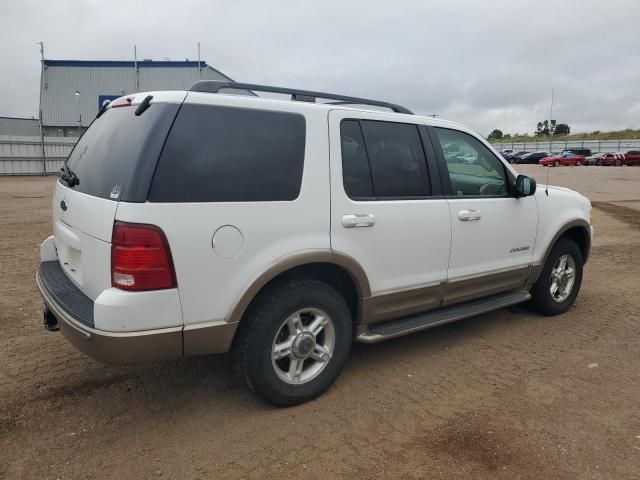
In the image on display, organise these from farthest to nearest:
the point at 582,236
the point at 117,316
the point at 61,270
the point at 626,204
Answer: the point at 626,204, the point at 582,236, the point at 61,270, the point at 117,316

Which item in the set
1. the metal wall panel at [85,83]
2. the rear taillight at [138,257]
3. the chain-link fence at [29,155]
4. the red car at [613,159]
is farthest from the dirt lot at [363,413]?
the red car at [613,159]

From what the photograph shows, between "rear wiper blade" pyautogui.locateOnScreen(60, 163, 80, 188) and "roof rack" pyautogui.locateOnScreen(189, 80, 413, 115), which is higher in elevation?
"roof rack" pyautogui.locateOnScreen(189, 80, 413, 115)

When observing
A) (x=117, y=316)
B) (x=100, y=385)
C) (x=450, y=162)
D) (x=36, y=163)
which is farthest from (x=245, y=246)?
(x=36, y=163)

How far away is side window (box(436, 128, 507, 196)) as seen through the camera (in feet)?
13.1

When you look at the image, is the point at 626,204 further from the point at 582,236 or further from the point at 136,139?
the point at 136,139

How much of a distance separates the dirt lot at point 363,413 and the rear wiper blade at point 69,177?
4.47ft

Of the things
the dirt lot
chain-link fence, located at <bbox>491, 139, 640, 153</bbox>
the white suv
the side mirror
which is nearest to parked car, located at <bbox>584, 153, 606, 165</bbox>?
chain-link fence, located at <bbox>491, 139, 640, 153</bbox>

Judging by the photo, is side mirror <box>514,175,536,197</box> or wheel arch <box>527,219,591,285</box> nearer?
side mirror <box>514,175,536,197</box>

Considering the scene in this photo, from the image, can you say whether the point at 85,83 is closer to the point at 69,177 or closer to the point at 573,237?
the point at 69,177

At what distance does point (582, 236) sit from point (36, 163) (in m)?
24.2

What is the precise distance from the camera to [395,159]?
143 inches

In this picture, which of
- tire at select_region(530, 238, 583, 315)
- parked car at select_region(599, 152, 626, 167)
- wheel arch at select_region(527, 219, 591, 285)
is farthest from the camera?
parked car at select_region(599, 152, 626, 167)

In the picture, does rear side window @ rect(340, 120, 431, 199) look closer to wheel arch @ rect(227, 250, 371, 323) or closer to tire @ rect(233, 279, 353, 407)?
wheel arch @ rect(227, 250, 371, 323)

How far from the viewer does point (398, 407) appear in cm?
327
